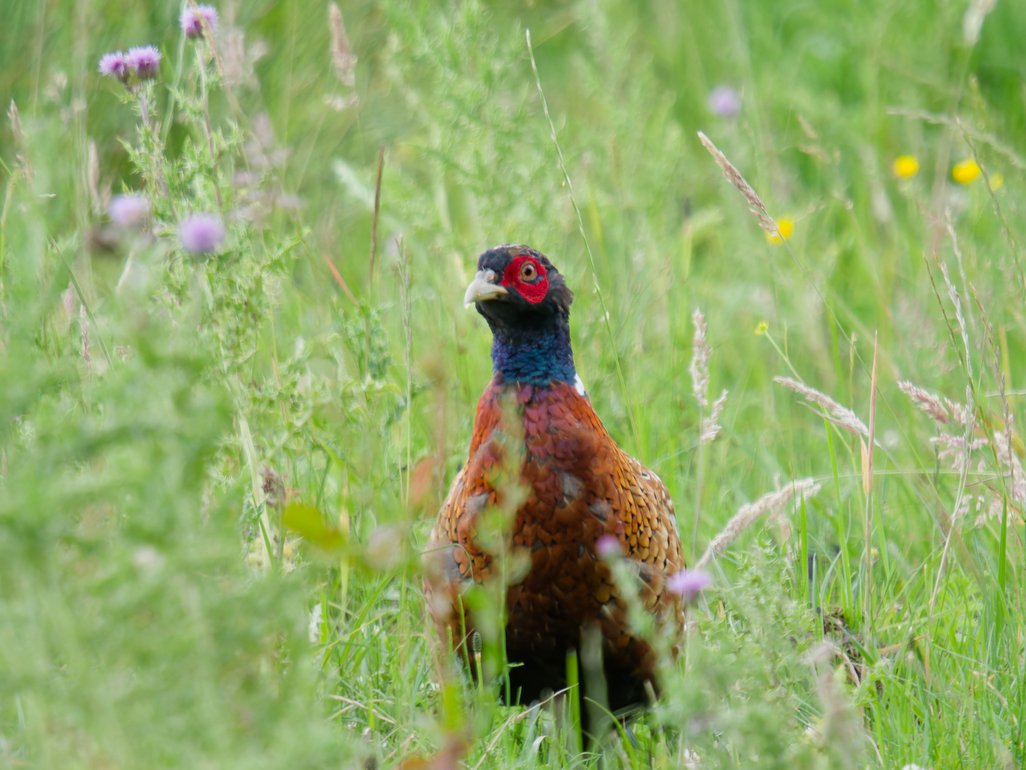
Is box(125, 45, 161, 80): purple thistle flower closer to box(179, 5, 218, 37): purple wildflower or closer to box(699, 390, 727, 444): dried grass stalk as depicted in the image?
box(179, 5, 218, 37): purple wildflower

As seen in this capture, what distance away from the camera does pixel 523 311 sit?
2.71 metres

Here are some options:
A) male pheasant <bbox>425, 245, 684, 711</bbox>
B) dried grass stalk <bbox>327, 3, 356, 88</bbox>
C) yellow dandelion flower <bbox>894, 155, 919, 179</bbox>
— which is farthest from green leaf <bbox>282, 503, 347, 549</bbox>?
yellow dandelion flower <bbox>894, 155, 919, 179</bbox>

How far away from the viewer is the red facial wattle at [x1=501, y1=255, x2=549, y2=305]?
8.77 ft

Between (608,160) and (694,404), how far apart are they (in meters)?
1.13

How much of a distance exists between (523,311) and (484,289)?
0.14 meters

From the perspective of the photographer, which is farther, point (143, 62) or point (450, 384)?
point (450, 384)

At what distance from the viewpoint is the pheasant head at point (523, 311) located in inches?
105

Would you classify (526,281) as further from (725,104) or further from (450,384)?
(725,104)

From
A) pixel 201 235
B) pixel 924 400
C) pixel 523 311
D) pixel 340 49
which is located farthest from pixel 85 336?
pixel 924 400

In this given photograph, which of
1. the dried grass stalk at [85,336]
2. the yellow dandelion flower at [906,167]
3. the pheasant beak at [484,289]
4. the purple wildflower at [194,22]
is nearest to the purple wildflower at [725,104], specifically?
the yellow dandelion flower at [906,167]

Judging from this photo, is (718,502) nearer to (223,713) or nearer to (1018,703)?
(1018,703)

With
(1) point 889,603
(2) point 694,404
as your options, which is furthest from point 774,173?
(1) point 889,603

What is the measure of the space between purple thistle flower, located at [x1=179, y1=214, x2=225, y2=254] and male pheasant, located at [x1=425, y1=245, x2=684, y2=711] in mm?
672

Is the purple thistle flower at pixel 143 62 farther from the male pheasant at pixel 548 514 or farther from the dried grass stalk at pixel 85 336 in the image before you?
the male pheasant at pixel 548 514
